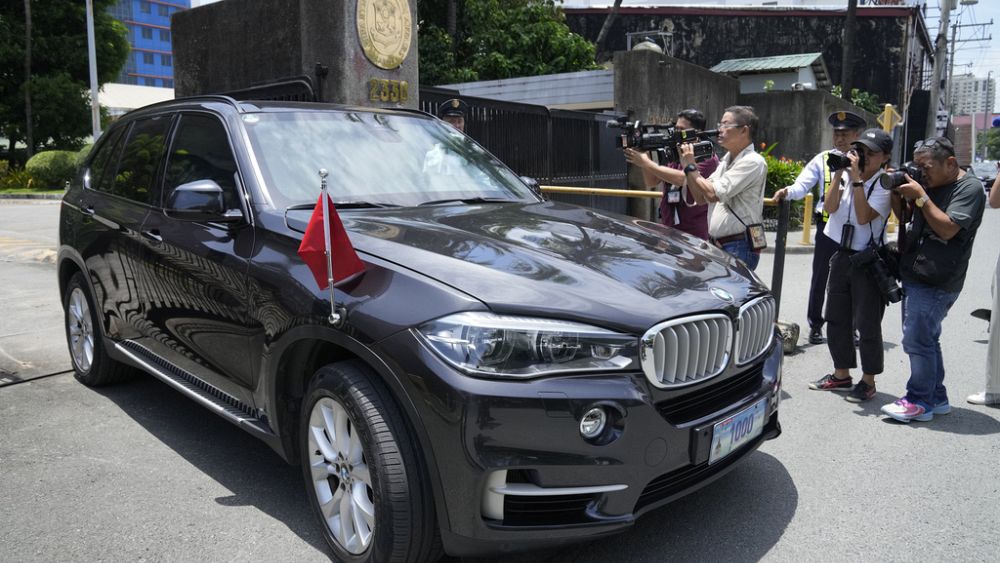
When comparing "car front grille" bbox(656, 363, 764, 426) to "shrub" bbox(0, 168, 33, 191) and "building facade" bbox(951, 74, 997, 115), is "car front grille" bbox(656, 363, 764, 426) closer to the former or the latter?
"shrub" bbox(0, 168, 33, 191)

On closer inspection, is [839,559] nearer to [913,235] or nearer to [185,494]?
[913,235]

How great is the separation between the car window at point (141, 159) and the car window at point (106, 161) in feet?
0.41

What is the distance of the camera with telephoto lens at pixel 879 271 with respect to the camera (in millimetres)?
4688

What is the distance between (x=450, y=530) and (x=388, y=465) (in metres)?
0.29

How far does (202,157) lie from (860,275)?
3818mm

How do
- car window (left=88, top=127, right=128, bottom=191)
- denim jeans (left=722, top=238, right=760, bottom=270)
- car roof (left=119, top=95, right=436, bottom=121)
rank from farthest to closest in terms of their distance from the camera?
1. denim jeans (left=722, top=238, right=760, bottom=270)
2. car window (left=88, top=127, right=128, bottom=191)
3. car roof (left=119, top=95, right=436, bottom=121)

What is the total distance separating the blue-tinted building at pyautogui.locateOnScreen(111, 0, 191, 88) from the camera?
356ft

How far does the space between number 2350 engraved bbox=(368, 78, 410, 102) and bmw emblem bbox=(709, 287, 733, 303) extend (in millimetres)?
6576

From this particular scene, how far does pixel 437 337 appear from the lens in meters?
2.57

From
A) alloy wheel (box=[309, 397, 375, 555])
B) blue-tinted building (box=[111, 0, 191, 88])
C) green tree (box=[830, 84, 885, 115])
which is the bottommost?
alloy wheel (box=[309, 397, 375, 555])

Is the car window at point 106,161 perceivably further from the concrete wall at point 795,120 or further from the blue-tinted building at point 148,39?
the blue-tinted building at point 148,39

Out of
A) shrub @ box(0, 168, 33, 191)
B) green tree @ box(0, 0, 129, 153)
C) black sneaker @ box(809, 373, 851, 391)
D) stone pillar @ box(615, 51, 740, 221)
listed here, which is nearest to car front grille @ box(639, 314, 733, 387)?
black sneaker @ box(809, 373, 851, 391)

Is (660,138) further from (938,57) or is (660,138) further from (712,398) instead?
(938,57)

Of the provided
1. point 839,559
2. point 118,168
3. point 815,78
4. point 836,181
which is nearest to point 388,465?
point 839,559
